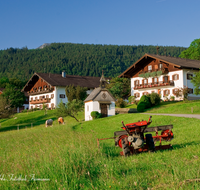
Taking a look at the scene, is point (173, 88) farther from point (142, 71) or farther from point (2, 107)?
point (2, 107)

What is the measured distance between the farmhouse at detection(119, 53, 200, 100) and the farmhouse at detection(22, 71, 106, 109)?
16.7 m

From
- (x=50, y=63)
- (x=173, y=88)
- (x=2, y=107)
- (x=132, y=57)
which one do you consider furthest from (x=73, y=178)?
(x=132, y=57)

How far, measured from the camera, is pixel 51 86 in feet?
221

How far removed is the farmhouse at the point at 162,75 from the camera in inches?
1973

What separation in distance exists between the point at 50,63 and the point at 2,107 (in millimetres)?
138414

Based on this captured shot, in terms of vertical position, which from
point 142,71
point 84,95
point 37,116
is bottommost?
point 37,116

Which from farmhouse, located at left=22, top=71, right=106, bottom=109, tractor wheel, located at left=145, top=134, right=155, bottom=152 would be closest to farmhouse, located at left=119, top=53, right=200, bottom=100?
farmhouse, located at left=22, top=71, right=106, bottom=109

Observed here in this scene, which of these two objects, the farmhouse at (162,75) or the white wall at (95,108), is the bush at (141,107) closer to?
the white wall at (95,108)

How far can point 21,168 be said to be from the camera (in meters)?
7.41

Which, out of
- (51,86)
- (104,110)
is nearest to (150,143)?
(104,110)

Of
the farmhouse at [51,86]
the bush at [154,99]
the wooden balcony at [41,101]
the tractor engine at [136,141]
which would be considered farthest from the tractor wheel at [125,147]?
the wooden balcony at [41,101]

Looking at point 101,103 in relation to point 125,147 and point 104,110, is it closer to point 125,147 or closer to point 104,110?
point 104,110

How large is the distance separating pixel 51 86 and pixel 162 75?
29.6 m

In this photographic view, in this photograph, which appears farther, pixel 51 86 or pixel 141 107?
pixel 51 86
